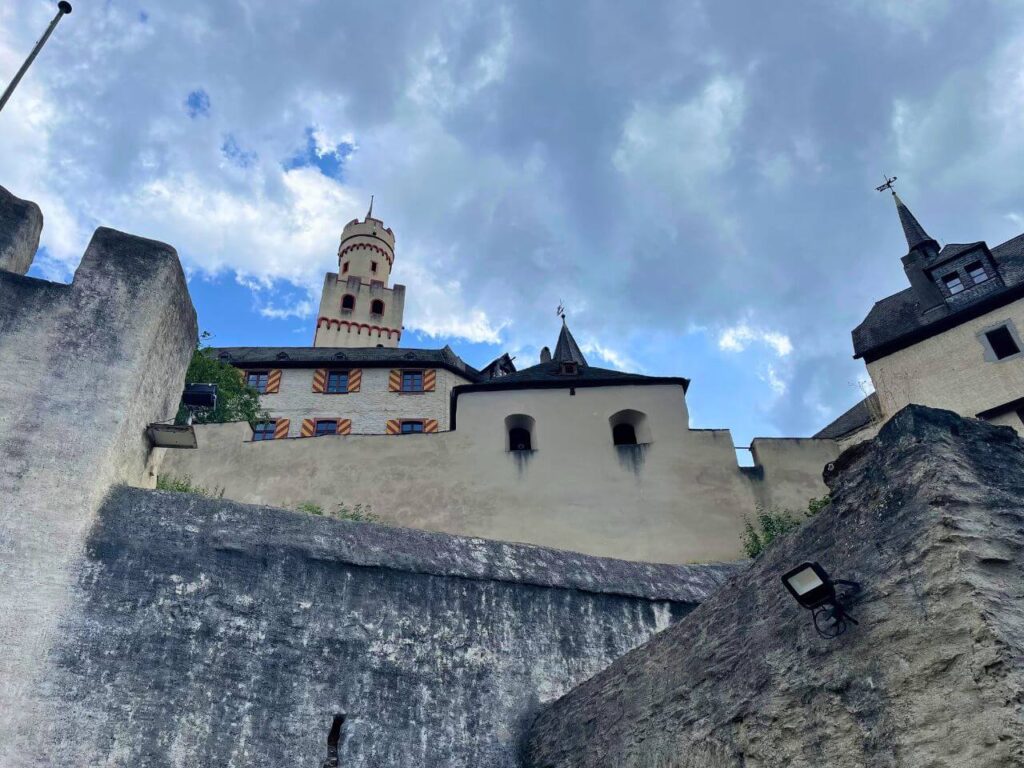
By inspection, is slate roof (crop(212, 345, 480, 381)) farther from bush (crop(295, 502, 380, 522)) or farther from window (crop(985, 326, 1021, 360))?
window (crop(985, 326, 1021, 360))

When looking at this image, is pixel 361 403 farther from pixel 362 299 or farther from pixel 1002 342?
pixel 1002 342

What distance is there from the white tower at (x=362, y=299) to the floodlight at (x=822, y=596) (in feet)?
112

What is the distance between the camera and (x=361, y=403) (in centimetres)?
2834

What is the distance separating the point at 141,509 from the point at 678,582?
5.14m

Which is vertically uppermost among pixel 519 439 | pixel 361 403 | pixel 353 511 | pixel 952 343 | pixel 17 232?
pixel 361 403

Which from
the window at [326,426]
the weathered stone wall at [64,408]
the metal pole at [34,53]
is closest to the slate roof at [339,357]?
the window at [326,426]

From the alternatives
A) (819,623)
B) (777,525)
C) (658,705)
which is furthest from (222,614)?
(777,525)

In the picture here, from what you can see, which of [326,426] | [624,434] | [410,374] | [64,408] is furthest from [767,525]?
[326,426]

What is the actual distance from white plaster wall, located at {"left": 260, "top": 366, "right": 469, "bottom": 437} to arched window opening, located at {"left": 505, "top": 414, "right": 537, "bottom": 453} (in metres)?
8.62

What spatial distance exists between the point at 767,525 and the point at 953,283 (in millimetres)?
10587

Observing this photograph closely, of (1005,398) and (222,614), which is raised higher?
(1005,398)

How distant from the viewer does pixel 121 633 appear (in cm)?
559

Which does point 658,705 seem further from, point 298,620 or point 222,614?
point 222,614

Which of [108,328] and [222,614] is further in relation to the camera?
[108,328]
